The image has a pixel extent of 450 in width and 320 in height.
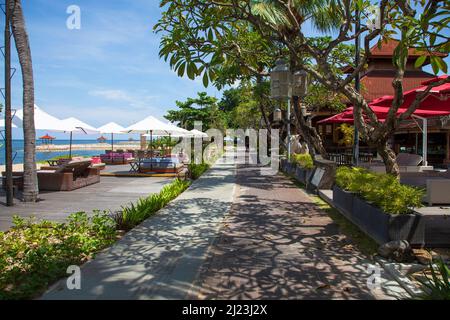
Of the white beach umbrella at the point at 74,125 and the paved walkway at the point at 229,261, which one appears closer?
the paved walkway at the point at 229,261

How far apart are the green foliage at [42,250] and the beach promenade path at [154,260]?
9.7 inches

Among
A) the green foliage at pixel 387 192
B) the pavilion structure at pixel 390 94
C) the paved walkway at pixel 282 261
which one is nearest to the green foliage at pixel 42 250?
the paved walkway at pixel 282 261

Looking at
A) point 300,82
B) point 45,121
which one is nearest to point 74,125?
point 45,121

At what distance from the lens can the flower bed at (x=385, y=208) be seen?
17.6 feet

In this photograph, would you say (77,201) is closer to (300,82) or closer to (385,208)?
(300,82)

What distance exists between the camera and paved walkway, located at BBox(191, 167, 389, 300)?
165 inches

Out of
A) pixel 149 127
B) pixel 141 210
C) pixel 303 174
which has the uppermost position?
pixel 149 127

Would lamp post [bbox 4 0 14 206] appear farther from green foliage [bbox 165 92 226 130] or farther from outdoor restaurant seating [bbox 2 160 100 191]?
green foliage [bbox 165 92 226 130]

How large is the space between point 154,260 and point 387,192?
12.9ft

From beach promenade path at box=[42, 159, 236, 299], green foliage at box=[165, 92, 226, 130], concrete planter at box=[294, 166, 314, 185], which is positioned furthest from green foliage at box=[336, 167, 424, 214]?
green foliage at box=[165, 92, 226, 130]

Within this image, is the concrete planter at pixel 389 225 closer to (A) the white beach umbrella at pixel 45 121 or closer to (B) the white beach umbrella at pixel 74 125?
(A) the white beach umbrella at pixel 45 121

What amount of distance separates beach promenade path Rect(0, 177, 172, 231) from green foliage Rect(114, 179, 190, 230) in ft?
3.20

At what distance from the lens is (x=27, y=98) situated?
9.63 meters
